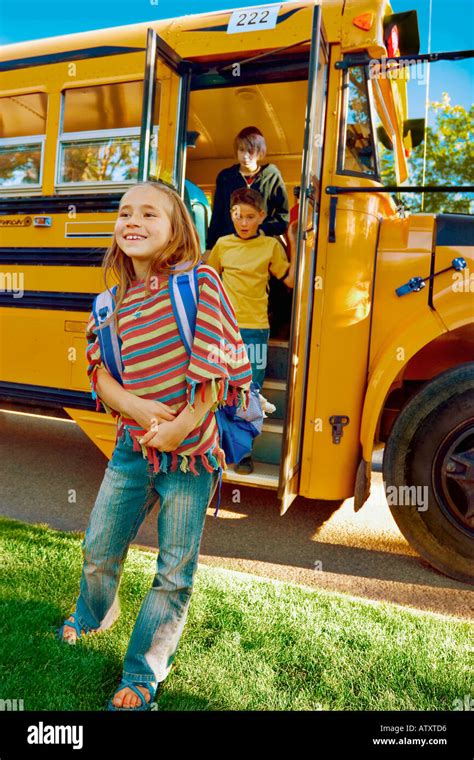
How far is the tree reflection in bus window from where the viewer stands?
3.01 meters

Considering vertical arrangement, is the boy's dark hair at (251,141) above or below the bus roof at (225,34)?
below

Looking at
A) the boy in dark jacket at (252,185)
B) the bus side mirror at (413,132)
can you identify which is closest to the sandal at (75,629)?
the boy in dark jacket at (252,185)

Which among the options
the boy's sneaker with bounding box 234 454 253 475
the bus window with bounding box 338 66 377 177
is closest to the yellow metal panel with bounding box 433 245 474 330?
the bus window with bounding box 338 66 377 177

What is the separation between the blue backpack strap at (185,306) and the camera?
1679 millimetres

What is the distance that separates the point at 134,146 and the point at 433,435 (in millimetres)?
2196

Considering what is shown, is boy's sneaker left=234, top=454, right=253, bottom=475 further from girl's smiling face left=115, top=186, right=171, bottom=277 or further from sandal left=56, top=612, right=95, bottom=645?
girl's smiling face left=115, top=186, right=171, bottom=277

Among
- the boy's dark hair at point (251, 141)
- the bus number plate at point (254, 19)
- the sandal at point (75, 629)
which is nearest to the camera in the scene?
the sandal at point (75, 629)

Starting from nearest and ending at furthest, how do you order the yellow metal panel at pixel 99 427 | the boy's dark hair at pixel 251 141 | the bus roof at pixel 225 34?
1. the bus roof at pixel 225 34
2. the yellow metal panel at pixel 99 427
3. the boy's dark hair at pixel 251 141

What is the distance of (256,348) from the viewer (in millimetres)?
3410

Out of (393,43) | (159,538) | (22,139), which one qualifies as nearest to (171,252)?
(159,538)

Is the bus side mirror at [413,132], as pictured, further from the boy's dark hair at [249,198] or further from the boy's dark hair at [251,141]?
the boy's dark hair at [249,198]

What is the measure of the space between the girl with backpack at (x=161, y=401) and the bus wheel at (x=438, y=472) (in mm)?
1364

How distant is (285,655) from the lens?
79.6 inches
